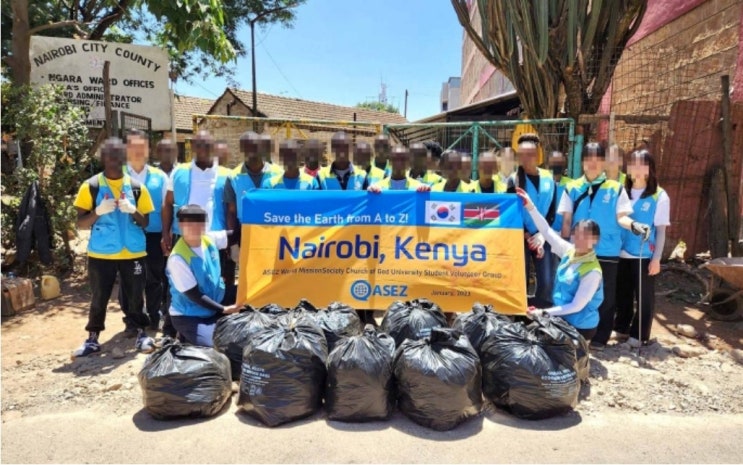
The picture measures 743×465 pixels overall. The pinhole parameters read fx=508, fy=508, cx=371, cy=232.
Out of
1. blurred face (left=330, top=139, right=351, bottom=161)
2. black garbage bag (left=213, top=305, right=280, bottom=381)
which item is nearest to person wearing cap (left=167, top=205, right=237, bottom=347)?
black garbage bag (left=213, top=305, right=280, bottom=381)

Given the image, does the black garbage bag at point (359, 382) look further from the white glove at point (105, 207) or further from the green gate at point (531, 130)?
the green gate at point (531, 130)

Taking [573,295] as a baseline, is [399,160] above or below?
above

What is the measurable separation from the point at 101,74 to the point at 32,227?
3005mm

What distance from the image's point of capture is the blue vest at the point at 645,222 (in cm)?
459

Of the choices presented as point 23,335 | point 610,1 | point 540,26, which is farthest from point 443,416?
point 610,1

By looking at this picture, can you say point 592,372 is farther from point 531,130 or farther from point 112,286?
point 112,286

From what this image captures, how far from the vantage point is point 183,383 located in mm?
3287

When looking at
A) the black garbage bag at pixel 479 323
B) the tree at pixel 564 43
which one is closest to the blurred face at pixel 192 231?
the black garbage bag at pixel 479 323

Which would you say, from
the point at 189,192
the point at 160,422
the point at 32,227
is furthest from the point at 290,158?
the point at 32,227

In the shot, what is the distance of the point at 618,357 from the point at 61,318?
608cm

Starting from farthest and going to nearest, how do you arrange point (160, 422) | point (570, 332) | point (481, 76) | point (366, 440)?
point (481, 76) → point (570, 332) → point (160, 422) → point (366, 440)

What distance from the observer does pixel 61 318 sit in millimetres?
6023

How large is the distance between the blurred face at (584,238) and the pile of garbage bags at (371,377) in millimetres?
814

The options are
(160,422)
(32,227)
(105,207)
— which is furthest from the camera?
(32,227)
